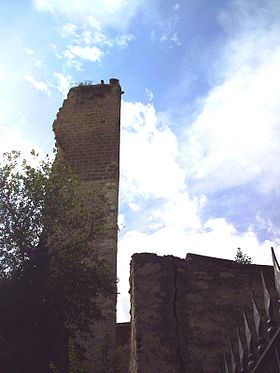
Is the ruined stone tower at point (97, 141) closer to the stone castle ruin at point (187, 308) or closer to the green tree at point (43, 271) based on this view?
the green tree at point (43, 271)

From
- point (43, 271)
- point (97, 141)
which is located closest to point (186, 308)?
point (43, 271)

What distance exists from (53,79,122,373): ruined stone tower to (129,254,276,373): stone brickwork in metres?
6.49

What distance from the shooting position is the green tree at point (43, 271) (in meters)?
7.25

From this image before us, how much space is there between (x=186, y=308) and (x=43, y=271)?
422 cm

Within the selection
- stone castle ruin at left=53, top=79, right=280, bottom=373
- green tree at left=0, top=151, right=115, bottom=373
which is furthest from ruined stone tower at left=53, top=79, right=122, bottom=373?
stone castle ruin at left=53, top=79, right=280, bottom=373

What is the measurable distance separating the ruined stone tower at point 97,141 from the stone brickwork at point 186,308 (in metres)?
6.49

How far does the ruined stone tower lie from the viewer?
41.9 feet

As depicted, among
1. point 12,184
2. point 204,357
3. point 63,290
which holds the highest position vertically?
point 12,184

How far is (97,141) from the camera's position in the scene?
1461 cm

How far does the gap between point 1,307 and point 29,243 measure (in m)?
1.80

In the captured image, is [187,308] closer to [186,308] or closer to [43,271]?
[186,308]

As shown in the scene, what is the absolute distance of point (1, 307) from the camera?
7.46 m

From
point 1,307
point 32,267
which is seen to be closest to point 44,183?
point 32,267

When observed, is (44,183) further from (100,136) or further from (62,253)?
(100,136)
